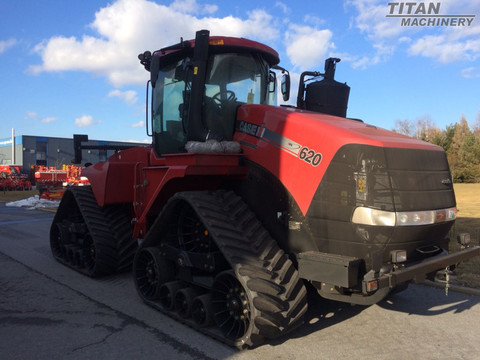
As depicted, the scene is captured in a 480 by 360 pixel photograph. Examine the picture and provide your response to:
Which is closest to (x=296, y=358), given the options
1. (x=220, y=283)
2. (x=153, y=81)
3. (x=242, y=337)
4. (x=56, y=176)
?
(x=242, y=337)

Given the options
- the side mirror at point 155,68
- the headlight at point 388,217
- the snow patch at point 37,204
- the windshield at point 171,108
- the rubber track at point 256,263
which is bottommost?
the snow patch at point 37,204

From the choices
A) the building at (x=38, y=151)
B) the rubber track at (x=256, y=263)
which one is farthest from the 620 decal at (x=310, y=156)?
the building at (x=38, y=151)

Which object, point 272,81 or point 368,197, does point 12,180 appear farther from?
point 368,197

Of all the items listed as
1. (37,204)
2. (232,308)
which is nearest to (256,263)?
(232,308)

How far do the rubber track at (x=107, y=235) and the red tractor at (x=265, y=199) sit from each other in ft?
2.92

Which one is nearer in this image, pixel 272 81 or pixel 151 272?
pixel 151 272

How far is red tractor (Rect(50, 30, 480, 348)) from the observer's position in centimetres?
348

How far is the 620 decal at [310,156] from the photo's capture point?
366 cm

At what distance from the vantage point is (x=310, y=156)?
12.2ft

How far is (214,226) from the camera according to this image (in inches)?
156

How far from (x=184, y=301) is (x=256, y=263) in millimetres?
1121

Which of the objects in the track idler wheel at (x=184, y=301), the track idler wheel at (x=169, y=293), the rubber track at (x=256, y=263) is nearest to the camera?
the rubber track at (x=256, y=263)

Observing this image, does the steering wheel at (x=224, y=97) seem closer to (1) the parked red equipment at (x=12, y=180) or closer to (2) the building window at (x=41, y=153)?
(1) the parked red equipment at (x=12, y=180)

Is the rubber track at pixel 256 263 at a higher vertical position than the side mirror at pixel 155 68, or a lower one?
lower
